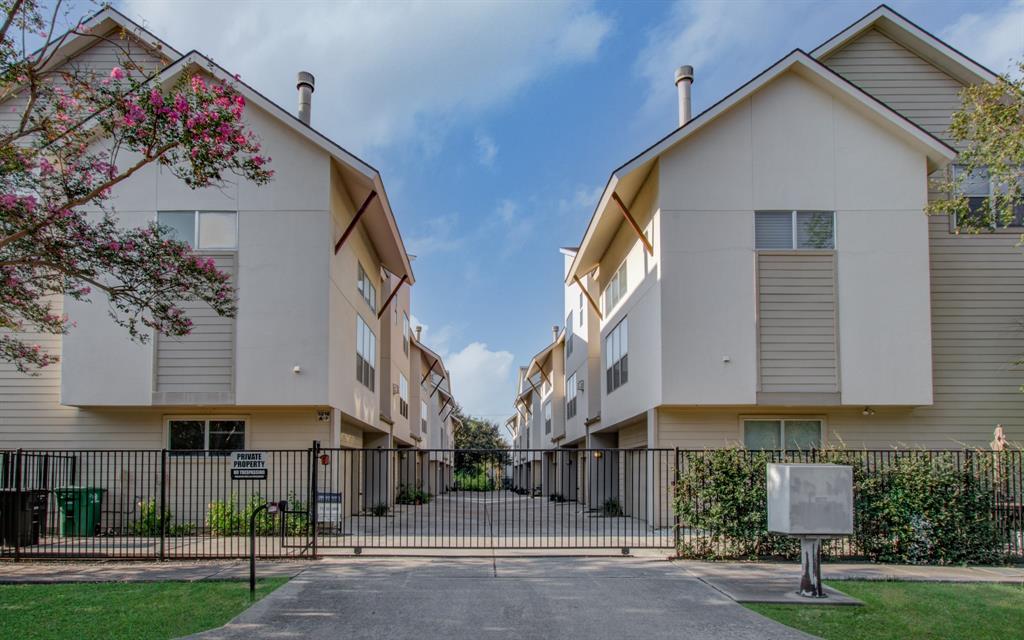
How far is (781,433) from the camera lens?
56.1ft

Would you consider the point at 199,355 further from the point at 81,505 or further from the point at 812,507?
the point at 812,507

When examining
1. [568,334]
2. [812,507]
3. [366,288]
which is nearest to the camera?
[812,507]

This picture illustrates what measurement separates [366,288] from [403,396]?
11.2 meters

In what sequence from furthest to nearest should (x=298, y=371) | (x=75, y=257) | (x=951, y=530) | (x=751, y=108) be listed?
(x=751, y=108) → (x=298, y=371) → (x=951, y=530) → (x=75, y=257)

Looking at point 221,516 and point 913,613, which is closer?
point 913,613

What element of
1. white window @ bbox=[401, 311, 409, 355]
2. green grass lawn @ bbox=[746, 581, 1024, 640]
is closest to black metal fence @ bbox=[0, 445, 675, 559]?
green grass lawn @ bbox=[746, 581, 1024, 640]

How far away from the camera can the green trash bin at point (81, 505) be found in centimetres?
1525

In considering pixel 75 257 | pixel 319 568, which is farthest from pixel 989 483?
pixel 75 257

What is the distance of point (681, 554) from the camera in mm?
12023

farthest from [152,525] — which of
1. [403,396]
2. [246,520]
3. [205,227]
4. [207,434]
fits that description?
[403,396]

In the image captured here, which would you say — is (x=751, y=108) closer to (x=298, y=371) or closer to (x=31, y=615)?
(x=298, y=371)

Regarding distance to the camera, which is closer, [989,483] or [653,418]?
[989,483]

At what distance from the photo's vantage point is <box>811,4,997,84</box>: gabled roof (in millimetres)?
18188

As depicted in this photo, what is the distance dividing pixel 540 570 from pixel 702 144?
9859 mm
